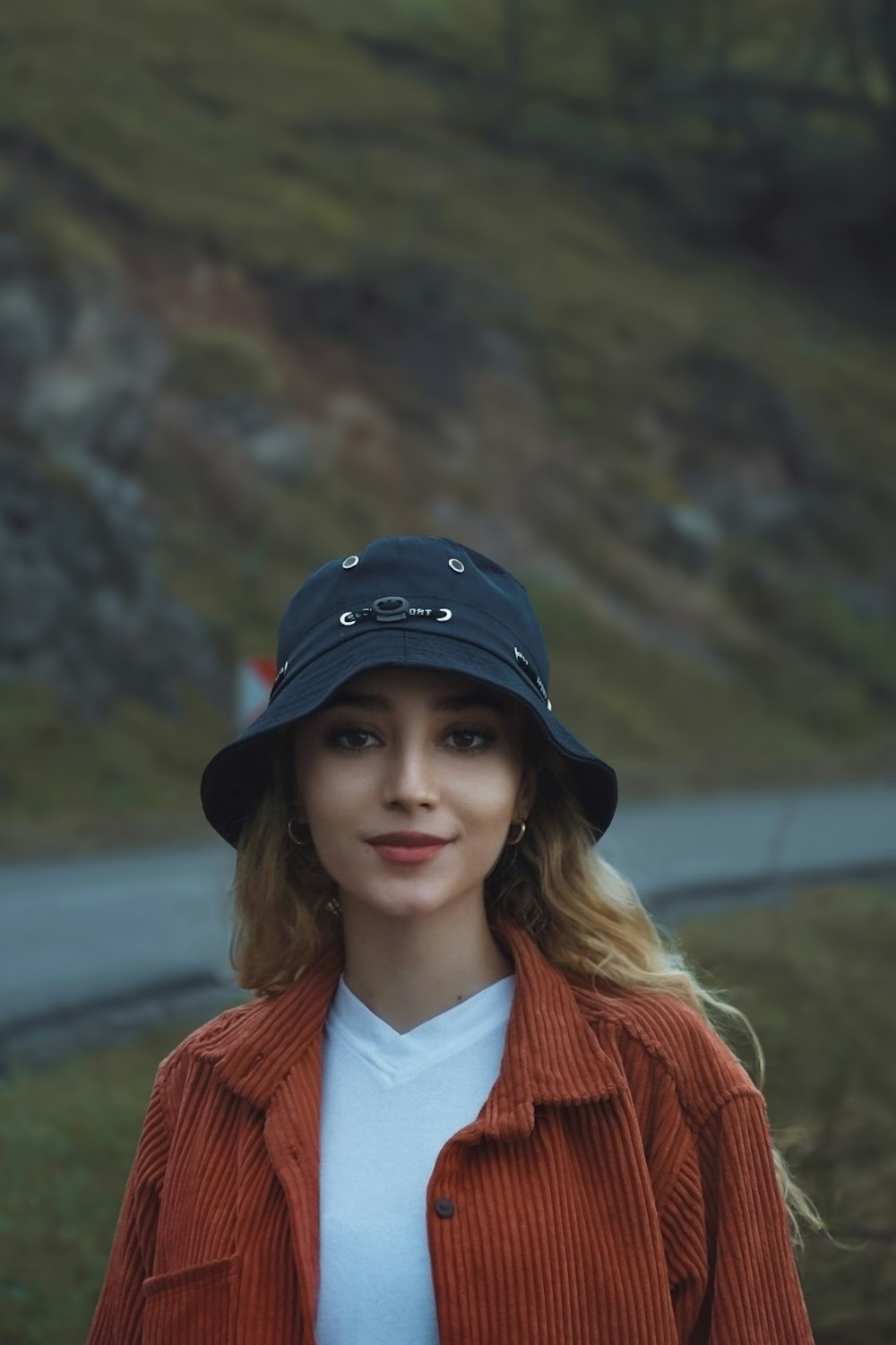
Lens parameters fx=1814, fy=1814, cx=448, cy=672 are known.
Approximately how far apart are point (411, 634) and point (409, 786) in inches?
7.5

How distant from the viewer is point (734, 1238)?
2141 mm

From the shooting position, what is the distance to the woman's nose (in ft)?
7.45

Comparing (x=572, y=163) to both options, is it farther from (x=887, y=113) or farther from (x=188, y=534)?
(x=188, y=534)

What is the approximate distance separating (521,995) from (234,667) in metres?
15.0

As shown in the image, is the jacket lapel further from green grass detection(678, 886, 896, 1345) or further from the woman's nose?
green grass detection(678, 886, 896, 1345)

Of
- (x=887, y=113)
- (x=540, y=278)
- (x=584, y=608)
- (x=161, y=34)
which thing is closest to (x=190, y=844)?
(x=584, y=608)

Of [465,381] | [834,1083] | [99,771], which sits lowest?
[834,1083]

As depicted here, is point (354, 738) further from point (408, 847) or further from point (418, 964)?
point (418, 964)

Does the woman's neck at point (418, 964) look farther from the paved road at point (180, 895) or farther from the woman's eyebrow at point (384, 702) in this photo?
the paved road at point (180, 895)

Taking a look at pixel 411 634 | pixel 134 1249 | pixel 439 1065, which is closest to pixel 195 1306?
pixel 134 1249

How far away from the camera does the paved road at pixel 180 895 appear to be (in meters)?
7.45

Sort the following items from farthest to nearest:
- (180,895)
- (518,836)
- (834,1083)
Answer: (180,895), (834,1083), (518,836)

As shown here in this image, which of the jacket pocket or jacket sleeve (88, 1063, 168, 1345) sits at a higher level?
jacket sleeve (88, 1063, 168, 1345)

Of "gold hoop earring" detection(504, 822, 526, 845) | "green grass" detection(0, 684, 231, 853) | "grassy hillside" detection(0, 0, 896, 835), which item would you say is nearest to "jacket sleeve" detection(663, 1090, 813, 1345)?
"gold hoop earring" detection(504, 822, 526, 845)
